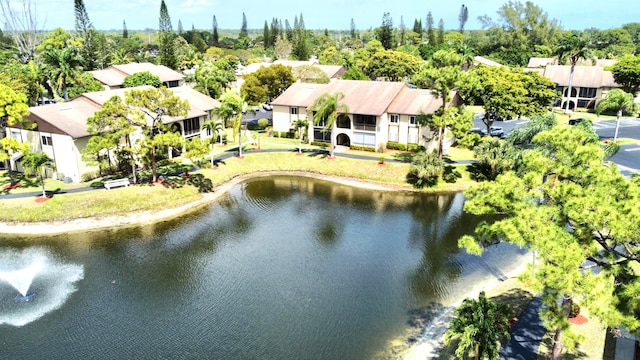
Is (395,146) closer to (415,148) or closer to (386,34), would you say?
(415,148)

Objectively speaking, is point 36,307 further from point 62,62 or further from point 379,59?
point 379,59

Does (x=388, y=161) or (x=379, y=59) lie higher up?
(x=379, y=59)

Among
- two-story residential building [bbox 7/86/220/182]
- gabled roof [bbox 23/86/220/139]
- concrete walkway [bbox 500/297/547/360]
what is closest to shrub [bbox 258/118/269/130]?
gabled roof [bbox 23/86/220/139]

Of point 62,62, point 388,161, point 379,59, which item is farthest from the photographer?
point 379,59

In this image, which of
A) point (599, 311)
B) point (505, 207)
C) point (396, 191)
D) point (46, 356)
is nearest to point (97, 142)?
point (46, 356)

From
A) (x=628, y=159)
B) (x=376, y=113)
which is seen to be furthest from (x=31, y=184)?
(x=628, y=159)

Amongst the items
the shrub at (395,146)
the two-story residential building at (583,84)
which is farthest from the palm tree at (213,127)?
the two-story residential building at (583,84)

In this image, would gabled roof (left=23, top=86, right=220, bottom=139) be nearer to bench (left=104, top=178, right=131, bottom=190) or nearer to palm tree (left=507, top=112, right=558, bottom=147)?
bench (left=104, top=178, right=131, bottom=190)
